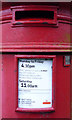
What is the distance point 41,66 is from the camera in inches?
72.7

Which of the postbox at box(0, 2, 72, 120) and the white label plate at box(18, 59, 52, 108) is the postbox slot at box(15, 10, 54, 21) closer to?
the postbox at box(0, 2, 72, 120)

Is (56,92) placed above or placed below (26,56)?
below

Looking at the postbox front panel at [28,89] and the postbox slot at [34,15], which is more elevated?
the postbox slot at [34,15]

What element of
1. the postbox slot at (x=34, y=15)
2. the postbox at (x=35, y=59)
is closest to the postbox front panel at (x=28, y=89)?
the postbox at (x=35, y=59)

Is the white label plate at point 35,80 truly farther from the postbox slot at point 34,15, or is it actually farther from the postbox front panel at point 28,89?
the postbox slot at point 34,15

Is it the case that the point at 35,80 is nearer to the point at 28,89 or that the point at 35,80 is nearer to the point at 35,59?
the point at 28,89

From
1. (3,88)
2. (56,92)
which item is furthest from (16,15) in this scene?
(56,92)

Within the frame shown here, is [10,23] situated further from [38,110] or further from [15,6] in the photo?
[38,110]

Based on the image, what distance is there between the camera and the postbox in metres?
1.77

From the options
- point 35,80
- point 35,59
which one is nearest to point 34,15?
point 35,59

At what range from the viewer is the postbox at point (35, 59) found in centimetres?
177

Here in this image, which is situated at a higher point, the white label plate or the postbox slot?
the postbox slot

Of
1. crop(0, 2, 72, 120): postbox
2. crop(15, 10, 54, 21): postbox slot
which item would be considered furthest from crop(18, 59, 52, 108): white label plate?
crop(15, 10, 54, 21): postbox slot

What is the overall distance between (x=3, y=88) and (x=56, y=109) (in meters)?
0.71
